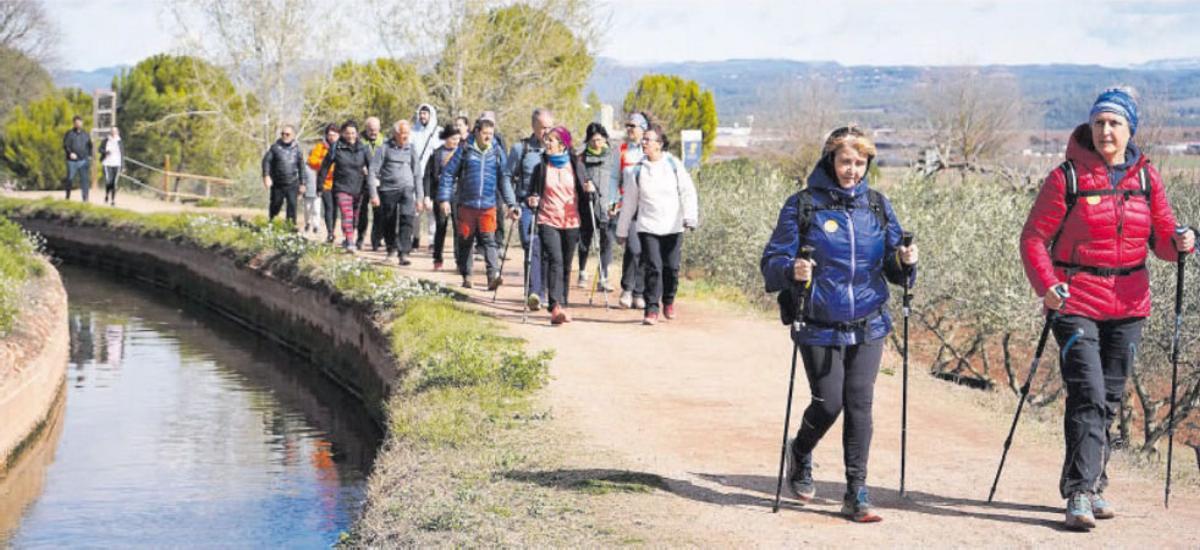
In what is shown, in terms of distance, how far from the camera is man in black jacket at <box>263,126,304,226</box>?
2650 cm

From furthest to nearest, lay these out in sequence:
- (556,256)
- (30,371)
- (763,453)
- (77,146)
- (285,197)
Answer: (77,146), (285,197), (556,256), (30,371), (763,453)

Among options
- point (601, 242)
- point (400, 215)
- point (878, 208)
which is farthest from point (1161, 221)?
point (400, 215)

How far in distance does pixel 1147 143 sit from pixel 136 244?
17985 mm

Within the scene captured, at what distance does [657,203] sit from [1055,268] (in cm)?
772

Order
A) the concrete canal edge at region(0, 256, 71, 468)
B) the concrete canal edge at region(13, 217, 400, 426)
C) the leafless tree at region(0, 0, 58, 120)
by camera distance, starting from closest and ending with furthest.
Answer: the concrete canal edge at region(0, 256, 71, 468) < the concrete canal edge at region(13, 217, 400, 426) < the leafless tree at region(0, 0, 58, 120)

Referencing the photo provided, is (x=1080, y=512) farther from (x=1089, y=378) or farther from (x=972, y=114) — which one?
(x=972, y=114)

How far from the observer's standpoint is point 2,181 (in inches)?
1871

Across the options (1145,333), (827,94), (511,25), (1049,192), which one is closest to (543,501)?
(1049,192)

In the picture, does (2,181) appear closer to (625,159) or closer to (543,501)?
(625,159)

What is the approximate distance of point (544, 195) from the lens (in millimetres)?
16328

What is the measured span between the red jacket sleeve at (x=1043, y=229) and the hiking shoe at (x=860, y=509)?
1.27 metres

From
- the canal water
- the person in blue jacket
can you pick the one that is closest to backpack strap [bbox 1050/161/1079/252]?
the person in blue jacket

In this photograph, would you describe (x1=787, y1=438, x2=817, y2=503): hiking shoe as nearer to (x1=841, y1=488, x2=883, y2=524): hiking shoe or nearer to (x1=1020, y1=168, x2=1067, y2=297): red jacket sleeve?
(x1=841, y1=488, x2=883, y2=524): hiking shoe

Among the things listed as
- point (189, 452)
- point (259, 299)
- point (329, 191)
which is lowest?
point (189, 452)
